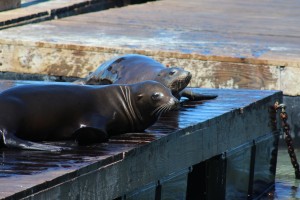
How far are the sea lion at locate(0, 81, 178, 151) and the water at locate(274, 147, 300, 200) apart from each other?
7.82ft

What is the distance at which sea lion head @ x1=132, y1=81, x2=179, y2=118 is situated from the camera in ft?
22.4

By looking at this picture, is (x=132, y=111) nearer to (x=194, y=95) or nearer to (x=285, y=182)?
(x=194, y=95)

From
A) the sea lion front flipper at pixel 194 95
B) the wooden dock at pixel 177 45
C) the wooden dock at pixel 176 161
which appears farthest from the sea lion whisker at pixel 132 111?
the wooden dock at pixel 177 45

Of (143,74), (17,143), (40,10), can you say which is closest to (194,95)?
(143,74)

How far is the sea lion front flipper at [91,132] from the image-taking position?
6.47 metres

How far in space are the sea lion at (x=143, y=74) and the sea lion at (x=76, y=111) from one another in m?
0.95

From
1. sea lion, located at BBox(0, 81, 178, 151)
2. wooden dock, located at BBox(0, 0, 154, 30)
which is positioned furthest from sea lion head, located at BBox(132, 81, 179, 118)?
wooden dock, located at BBox(0, 0, 154, 30)

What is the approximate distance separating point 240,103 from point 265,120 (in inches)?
24.0

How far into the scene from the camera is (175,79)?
25.9 feet

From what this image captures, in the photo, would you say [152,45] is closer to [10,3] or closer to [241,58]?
[241,58]

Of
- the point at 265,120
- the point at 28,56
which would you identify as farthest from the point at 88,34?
the point at 265,120

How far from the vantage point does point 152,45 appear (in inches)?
456

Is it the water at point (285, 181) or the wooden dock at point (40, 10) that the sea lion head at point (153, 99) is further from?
the wooden dock at point (40, 10)

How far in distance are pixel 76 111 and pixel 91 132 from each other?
18cm
